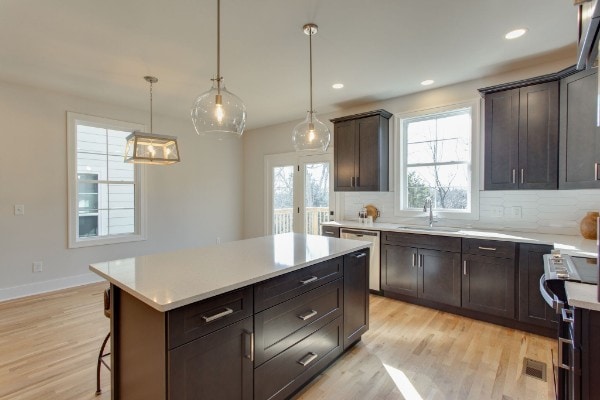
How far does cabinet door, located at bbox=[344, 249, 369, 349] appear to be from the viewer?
2467mm

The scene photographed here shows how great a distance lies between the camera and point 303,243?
2.68 meters

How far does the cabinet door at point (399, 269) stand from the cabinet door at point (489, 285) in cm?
Answer: 55

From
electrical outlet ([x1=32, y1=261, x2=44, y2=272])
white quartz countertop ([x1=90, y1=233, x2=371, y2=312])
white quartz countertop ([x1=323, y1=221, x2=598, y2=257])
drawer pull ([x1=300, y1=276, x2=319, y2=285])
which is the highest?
white quartz countertop ([x1=323, y1=221, x2=598, y2=257])

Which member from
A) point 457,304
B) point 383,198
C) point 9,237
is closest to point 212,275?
point 457,304

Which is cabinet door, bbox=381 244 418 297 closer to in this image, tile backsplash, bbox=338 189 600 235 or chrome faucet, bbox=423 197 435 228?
chrome faucet, bbox=423 197 435 228

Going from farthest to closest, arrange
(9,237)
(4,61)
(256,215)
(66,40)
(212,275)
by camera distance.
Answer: (256,215) → (9,237) → (4,61) → (66,40) → (212,275)

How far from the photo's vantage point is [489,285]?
3.09 metres

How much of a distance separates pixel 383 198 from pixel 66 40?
4.04 m

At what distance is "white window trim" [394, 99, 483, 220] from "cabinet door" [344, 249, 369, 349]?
1776 mm

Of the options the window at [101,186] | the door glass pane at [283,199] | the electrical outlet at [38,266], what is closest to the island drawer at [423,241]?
the door glass pane at [283,199]

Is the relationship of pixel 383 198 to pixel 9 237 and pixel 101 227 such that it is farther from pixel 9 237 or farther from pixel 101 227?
pixel 9 237

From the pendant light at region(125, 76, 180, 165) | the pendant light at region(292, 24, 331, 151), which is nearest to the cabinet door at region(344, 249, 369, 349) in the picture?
the pendant light at region(292, 24, 331, 151)

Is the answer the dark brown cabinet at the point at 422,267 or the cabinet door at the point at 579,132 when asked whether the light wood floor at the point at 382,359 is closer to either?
the dark brown cabinet at the point at 422,267

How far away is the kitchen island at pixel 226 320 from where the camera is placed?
4.50 ft
